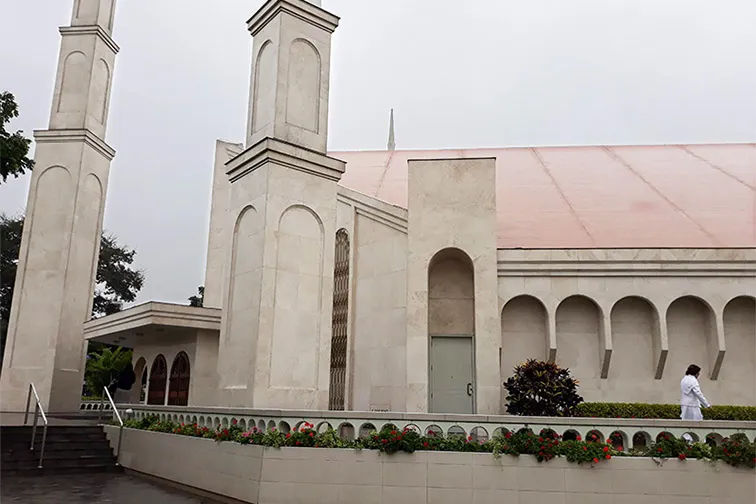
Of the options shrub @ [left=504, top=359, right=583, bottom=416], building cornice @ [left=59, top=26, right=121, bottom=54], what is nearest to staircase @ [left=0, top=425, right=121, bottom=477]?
shrub @ [left=504, top=359, right=583, bottom=416]

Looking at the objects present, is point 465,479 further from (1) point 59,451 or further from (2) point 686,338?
(1) point 59,451

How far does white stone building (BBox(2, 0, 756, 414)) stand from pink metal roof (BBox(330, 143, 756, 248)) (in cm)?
8

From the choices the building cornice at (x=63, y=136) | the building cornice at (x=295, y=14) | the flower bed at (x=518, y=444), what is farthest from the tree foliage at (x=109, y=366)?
the flower bed at (x=518, y=444)

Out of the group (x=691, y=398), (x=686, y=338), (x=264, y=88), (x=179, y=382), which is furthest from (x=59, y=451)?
(x=686, y=338)

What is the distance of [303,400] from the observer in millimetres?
10719

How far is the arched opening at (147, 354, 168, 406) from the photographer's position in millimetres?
18344

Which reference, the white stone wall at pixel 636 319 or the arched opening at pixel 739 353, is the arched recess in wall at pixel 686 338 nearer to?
the white stone wall at pixel 636 319

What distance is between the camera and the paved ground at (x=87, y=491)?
902 cm

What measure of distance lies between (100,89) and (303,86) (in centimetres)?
1142

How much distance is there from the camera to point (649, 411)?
41.4 feet

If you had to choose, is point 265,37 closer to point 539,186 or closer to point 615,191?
point 539,186

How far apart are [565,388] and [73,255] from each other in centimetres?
1488

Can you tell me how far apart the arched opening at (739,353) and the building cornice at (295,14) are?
10.9 m

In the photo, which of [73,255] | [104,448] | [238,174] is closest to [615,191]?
[238,174]
